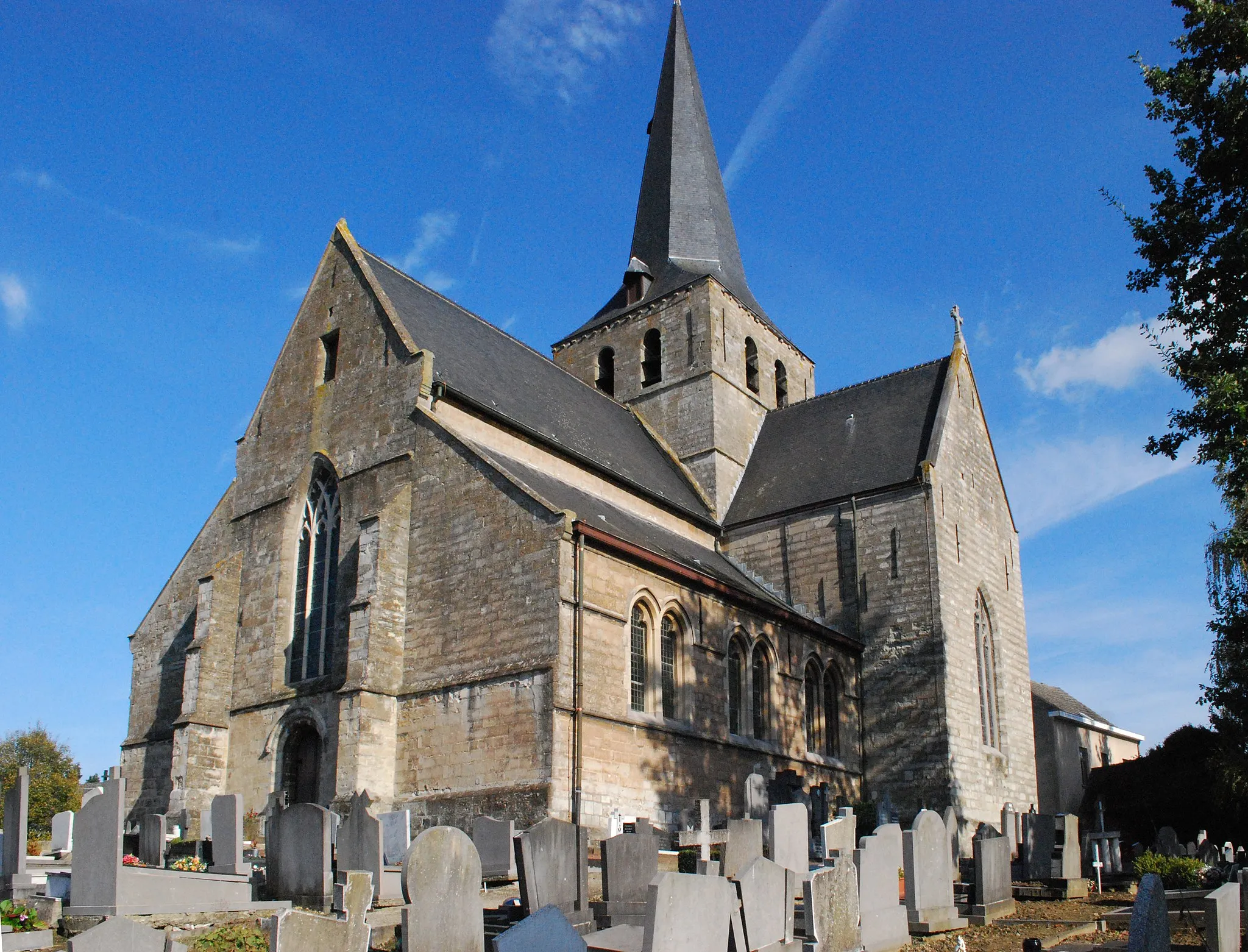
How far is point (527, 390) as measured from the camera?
23.2m

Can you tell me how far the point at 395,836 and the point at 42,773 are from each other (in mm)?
29890

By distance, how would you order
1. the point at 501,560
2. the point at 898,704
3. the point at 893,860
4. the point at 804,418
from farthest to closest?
the point at 804,418 < the point at 898,704 < the point at 501,560 < the point at 893,860

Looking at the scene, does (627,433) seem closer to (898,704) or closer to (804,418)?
(804,418)

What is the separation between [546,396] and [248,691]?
26.8 feet

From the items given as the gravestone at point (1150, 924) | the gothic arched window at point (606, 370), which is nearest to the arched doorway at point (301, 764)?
the gothic arched window at point (606, 370)

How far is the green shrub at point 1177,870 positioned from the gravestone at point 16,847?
11.7 metres

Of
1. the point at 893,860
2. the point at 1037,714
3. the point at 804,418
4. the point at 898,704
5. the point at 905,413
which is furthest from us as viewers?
the point at 1037,714

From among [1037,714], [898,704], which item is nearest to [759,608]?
[898,704]

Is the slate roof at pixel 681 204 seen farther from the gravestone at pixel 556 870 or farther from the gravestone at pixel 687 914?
the gravestone at pixel 687 914

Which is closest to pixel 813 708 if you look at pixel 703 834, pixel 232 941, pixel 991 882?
pixel 703 834

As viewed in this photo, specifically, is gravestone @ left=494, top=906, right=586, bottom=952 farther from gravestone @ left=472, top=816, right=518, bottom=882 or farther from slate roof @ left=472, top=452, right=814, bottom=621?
slate roof @ left=472, top=452, right=814, bottom=621

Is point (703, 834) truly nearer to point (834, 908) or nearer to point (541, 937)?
point (834, 908)

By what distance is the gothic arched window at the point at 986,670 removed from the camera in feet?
78.4

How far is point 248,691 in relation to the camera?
20.2 meters
